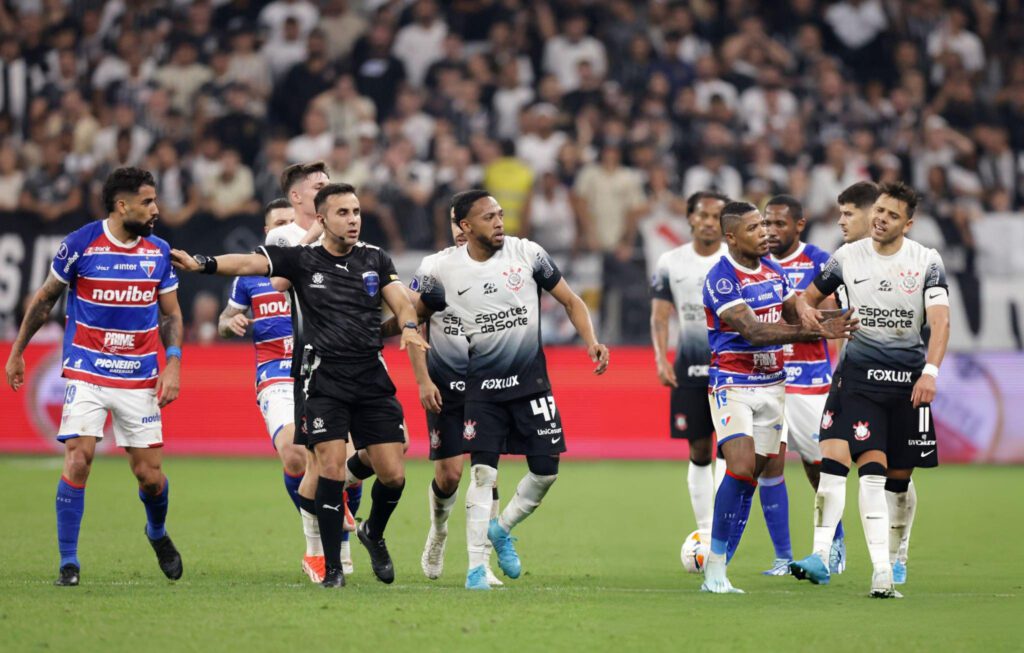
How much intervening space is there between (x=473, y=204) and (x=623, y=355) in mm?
10198

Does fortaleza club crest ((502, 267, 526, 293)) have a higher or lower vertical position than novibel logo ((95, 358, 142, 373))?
higher

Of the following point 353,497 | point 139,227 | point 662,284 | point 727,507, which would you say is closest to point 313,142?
point 662,284

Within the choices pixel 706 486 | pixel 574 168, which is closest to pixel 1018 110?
pixel 574 168

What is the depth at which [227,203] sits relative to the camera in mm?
22109

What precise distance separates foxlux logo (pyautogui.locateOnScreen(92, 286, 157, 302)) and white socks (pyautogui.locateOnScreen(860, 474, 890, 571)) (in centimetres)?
490

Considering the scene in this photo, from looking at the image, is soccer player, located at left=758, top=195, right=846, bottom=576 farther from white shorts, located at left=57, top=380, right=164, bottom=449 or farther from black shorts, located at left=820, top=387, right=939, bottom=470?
white shorts, located at left=57, top=380, right=164, bottom=449

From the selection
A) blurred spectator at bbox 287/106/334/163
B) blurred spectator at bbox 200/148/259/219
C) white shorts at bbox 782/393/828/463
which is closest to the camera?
white shorts at bbox 782/393/828/463

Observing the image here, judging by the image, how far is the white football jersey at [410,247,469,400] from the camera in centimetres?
1039

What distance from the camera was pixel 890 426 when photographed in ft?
32.2

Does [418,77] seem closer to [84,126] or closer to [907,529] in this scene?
[84,126]

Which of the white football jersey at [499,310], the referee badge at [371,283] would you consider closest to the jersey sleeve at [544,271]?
the white football jersey at [499,310]

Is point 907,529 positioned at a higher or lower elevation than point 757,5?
lower

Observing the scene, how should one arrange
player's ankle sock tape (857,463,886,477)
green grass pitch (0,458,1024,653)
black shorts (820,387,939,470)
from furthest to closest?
black shorts (820,387,939,470) → player's ankle sock tape (857,463,886,477) → green grass pitch (0,458,1024,653)

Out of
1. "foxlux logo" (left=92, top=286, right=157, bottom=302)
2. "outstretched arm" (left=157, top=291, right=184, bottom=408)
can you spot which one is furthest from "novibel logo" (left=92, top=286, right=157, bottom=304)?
"outstretched arm" (left=157, top=291, right=184, bottom=408)
